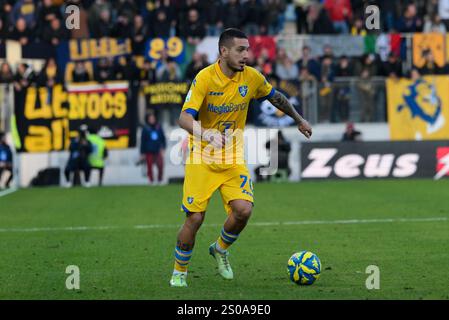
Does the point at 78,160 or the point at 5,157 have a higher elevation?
the point at 5,157

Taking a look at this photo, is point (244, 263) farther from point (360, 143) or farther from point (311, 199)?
point (360, 143)

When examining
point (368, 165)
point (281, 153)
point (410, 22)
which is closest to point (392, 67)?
point (410, 22)

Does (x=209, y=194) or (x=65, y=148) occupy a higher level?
(x=209, y=194)

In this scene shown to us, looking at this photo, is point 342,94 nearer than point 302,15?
Yes

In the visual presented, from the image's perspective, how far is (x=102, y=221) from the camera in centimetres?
→ 1669

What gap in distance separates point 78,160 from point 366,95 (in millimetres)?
7887

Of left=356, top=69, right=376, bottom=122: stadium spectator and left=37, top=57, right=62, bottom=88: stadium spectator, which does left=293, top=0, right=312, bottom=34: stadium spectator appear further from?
left=37, top=57, right=62, bottom=88: stadium spectator

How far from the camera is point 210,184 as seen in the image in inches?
370

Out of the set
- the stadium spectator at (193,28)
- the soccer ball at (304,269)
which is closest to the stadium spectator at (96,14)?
the stadium spectator at (193,28)

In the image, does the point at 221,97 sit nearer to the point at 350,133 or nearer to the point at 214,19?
the point at 350,133

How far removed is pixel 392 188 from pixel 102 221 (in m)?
8.99

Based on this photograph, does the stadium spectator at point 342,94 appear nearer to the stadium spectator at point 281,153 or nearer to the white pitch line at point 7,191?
the stadium spectator at point 281,153

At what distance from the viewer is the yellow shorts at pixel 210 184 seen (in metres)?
9.32
